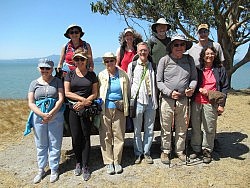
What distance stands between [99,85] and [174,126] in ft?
4.80

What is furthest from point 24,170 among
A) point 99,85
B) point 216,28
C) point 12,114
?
point 216,28

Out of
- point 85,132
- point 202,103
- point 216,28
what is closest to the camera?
point 85,132

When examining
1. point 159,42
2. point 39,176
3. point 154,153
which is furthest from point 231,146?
point 39,176

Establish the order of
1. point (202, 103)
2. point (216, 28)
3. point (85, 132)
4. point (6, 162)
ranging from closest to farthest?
point (85, 132)
point (202, 103)
point (6, 162)
point (216, 28)

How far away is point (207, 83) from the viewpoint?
4738 millimetres

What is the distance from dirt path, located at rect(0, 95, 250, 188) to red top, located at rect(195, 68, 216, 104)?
109 cm

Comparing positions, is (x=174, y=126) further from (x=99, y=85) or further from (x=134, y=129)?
(x=99, y=85)

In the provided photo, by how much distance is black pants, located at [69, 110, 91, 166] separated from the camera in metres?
4.43

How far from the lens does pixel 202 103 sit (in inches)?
189

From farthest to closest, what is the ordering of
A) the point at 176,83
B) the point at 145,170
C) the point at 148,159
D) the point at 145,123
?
the point at 148,159 < the point at 145,123 < the point at 145,170 < the point at 176,83

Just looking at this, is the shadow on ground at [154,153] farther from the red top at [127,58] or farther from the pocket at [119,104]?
the red top at [127,58]

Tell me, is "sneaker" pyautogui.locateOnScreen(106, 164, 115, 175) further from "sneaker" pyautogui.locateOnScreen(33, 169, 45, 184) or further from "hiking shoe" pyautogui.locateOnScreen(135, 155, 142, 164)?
"sneaker" pyautogui.locateOnScreen(33, 169, 45, 184)

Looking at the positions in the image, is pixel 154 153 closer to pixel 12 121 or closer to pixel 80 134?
pixel 80 134

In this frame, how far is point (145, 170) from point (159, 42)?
2160 mm
